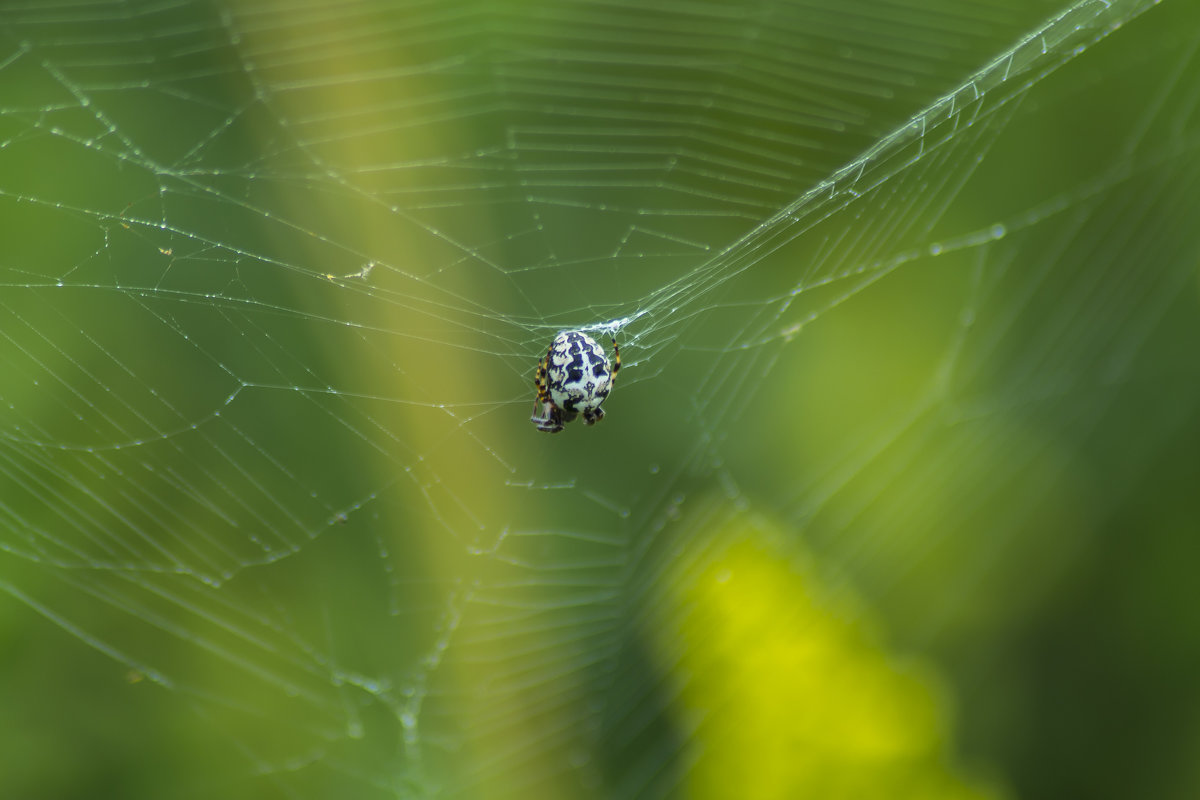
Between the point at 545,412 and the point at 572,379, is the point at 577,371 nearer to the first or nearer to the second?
the point at 572,379

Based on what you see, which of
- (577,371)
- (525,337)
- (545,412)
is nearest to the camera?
(577,371)

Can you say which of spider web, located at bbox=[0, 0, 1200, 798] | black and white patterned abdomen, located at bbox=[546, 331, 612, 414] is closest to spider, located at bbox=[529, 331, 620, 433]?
black and white patterned abdomen, located at bbox=[546, 331, 612, 414]

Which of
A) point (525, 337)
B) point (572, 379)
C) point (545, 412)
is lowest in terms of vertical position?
point (572, 379)

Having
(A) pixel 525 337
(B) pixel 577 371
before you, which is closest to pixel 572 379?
(B) pixel 577 371

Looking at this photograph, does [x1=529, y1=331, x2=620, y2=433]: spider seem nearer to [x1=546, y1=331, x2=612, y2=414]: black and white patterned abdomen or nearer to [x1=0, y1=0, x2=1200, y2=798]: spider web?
[x1=546, y1=331, x2=612, y2=414]: black and white patterned abdomen

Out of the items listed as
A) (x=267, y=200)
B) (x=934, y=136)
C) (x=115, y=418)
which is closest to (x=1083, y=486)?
(x=934, y=136)

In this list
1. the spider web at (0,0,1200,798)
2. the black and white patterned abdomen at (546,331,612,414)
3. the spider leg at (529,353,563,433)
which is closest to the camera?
the spider web at (0,0,1200,798)

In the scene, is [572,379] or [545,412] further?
[545,412]
